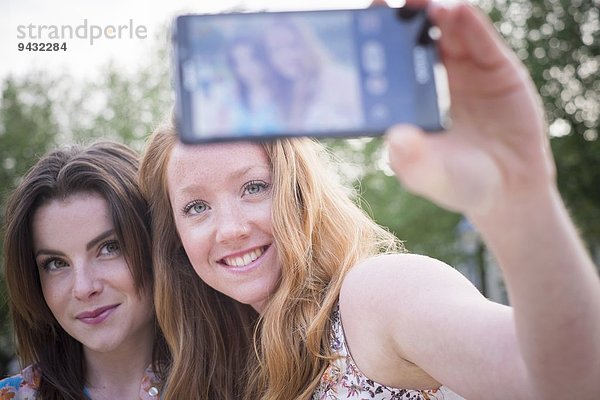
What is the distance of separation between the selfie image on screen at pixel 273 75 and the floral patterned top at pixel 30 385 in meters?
2.07

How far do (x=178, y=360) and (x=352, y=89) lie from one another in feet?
6.10

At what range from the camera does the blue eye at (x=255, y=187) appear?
2.66m

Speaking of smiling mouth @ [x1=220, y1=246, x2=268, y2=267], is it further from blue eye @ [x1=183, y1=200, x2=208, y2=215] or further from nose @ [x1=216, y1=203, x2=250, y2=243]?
blue eye @ [x1=183, y1=200, x2=208, y2=215]

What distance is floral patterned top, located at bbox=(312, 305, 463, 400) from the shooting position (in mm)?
2184

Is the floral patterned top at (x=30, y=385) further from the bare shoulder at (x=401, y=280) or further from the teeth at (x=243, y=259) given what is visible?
the bare shoulder at (x=401, y=280)

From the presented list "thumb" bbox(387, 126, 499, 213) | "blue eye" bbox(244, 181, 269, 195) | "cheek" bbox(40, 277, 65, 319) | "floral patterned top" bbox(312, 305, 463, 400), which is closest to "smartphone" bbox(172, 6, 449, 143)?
"thumb" bbox(387, 126, 499, 213)

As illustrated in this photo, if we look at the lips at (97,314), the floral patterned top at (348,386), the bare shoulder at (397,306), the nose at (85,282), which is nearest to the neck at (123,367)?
the lips at (97,314)

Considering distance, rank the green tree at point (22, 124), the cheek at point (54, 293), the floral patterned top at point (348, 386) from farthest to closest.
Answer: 1. the green tree at point (22, 124)
2. the cheek at point (54, 293)
3. the floral patterned top at point (348, 386)

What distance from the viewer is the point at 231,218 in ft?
8.43

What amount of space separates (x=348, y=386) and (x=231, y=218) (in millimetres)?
774

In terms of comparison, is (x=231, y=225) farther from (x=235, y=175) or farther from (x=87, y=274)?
(x=87, y=274)

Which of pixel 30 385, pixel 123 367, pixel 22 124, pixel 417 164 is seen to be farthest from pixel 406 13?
pixel 22 124

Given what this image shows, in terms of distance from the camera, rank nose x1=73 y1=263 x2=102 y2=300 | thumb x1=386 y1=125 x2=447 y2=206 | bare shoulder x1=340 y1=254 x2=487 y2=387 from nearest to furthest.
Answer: thumb x1=386 y1=125 x2=447 y2=206, bare shoulder x1=340 y1=254 x2=487 y2=387, nose x1=73 y1=263 x2=102 y2=300

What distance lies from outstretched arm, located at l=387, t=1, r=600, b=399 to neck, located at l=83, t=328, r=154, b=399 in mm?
2286
